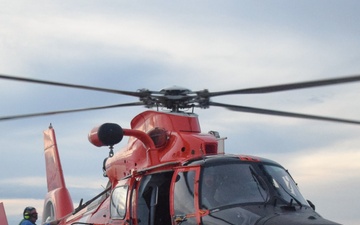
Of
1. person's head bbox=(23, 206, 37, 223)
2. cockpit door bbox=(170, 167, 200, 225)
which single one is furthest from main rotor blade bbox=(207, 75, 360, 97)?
person's head bbox=(23, 206, 37, 223)

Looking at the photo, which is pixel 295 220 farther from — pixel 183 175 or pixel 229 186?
pixel 183 175

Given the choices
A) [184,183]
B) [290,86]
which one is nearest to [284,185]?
[184,183]

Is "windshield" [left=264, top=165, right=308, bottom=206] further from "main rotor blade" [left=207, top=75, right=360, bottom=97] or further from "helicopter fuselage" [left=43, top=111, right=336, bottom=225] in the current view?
"main rotor blade" [left=207, top=75, right=360, bottom=97]

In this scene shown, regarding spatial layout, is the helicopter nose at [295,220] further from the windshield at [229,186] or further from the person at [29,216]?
the person at [29,216]

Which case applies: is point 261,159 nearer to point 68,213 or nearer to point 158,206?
point 158,206

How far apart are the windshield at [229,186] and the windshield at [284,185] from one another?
244 mm

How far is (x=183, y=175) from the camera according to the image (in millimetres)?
9109

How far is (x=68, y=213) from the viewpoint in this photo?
13305mm

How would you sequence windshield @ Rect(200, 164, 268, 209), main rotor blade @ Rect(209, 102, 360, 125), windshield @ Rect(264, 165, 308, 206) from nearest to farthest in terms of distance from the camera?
main rotor blade @ Rect(209, 102, 360, 125) → windshield @ Rect(200, 164, 268, 209) → windshield @ Rect(264, 165, 308, 206)

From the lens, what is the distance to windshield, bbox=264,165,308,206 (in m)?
8.88

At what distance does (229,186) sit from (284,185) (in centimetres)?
91

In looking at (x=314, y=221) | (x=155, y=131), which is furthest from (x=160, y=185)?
(x=314, y=221)

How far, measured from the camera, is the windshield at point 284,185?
8.88 m

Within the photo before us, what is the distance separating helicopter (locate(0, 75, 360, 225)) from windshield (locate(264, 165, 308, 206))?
0.02 metres
